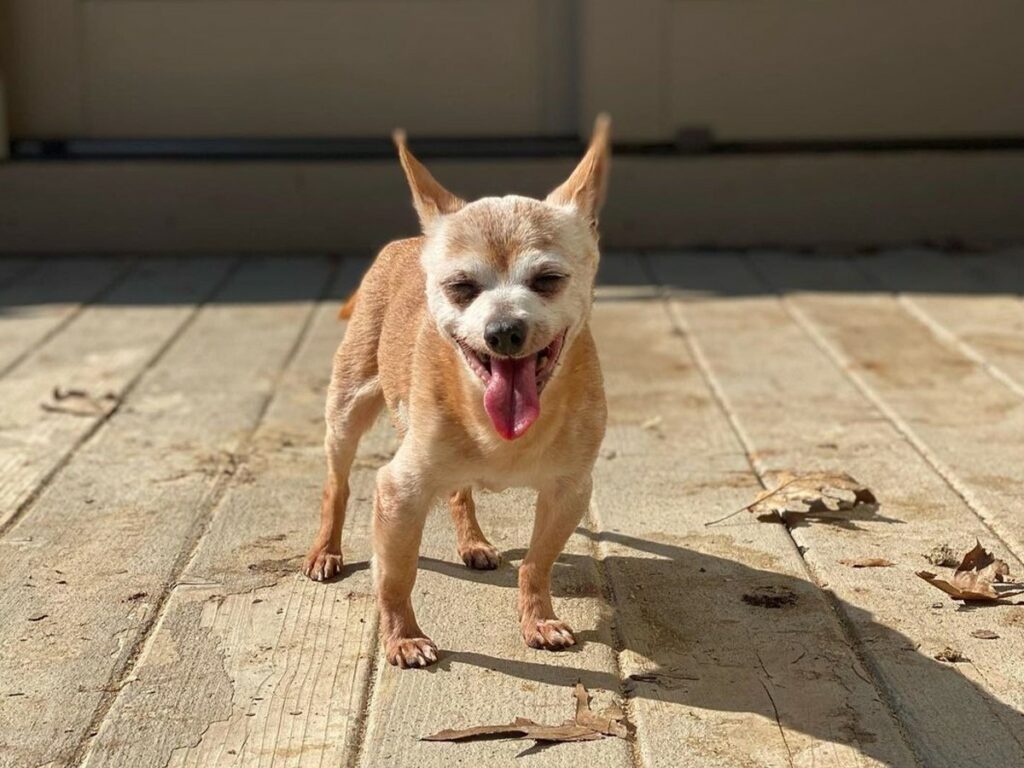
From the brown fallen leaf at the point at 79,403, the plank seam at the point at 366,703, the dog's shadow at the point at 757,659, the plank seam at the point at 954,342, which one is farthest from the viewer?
the plank seam at the point at 954,342

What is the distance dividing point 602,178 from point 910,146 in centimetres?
552

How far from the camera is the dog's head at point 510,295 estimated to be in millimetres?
3373

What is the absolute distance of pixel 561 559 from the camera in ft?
14.4

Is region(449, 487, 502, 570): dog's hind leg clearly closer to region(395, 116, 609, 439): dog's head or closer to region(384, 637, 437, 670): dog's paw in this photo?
region(384, 637, 437, 670): dog's paw

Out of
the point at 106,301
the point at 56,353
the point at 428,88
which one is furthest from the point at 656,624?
the point at 428,88

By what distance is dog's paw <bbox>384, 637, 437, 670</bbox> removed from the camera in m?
3.63

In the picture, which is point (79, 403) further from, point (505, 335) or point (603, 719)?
point (603, 719)

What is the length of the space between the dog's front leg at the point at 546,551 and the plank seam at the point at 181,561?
3.03ft

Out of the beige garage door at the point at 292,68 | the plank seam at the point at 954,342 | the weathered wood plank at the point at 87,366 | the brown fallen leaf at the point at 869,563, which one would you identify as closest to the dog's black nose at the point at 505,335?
the brown fallen leaf at the point at 869,563

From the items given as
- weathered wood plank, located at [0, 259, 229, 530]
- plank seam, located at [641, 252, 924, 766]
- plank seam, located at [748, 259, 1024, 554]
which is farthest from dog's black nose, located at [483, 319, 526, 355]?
weathered wood plank, located at [0, 259, 229, 530]

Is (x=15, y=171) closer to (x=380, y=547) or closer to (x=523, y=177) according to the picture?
(x=523, y=177)

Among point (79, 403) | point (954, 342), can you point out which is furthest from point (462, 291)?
point (954, 342)

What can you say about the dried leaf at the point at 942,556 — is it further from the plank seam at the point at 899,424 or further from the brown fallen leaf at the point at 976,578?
the plank seam at the point at 899,424

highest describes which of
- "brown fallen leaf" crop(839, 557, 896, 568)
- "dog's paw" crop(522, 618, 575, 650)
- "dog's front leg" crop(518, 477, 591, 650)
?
"dog's front leg" crop(518, 477, 591, 650)
